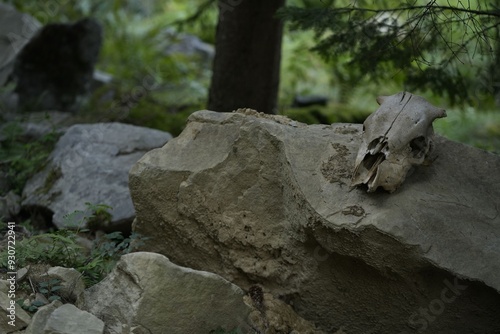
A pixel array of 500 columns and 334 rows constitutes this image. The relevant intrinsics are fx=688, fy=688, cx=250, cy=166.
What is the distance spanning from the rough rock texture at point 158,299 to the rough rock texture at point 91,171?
152 centimetres

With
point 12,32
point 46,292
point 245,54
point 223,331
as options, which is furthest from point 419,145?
point 12,32

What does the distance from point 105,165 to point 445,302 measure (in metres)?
3.01

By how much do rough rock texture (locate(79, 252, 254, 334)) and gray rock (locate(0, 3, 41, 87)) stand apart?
4.73 m

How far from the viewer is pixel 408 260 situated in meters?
3.60

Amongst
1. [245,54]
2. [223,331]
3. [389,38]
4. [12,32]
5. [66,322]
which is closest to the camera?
[66,322]

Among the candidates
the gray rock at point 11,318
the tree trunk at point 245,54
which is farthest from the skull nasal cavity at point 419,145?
the tree trunk at point 245,54

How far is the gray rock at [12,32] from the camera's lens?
7.76 meters

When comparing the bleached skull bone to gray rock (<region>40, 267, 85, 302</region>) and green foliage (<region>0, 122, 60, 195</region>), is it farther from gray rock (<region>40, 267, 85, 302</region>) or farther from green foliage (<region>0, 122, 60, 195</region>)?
green foliage (<region>0, 122, 60, 195</region>)

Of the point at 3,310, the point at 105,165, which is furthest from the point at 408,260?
the point at 105,165

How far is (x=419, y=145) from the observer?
12.9 ft

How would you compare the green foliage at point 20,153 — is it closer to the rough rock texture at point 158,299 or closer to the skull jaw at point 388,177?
the rough rock texture at point 158,299

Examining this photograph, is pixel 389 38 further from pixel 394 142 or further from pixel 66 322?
pixel 66 322

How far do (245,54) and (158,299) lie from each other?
3.60 m

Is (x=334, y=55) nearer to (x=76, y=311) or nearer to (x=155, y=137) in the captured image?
(x=155, y=137)
